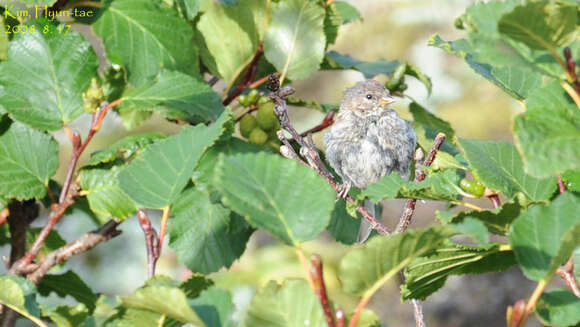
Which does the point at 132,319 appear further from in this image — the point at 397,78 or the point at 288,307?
the point at 397,78

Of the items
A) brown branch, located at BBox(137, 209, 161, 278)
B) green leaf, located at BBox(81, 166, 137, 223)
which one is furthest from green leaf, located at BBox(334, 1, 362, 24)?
brown branch, located at BBox(137, 209, 161, 278)

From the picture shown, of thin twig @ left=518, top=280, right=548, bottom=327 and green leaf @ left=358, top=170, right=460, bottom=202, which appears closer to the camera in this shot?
thin twig @ left=518, top=280, right=548, bottom=327

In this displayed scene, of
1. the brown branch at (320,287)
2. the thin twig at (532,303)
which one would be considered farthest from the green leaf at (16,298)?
the thin twig at (532,303)

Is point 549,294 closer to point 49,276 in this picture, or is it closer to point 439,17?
point 49,276

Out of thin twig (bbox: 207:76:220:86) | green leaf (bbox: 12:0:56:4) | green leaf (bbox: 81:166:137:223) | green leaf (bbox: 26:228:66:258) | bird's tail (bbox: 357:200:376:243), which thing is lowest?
bird's tail (bbox: 357:200:376:243)

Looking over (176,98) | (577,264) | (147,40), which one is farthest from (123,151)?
(577,264)

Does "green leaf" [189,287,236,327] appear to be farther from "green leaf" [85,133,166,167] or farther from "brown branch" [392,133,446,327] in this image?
"green leaf" [85,133,166,167]
